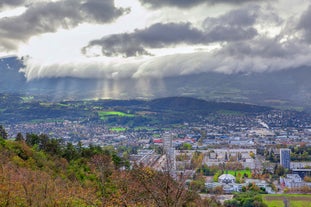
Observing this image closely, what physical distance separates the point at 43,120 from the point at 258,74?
114m

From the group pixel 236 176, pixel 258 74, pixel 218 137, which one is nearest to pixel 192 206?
pixel 236 176

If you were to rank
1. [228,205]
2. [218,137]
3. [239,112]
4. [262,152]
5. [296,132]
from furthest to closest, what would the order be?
[239,112] < [296,132] < [218,137] < [262,152] < [228,205]

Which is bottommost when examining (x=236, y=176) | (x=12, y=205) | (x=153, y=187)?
(x=236, y=176)

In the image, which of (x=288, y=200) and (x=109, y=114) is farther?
(x=109, y=114)

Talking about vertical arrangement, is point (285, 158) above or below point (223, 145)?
above

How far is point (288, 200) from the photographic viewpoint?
2795 centimetres

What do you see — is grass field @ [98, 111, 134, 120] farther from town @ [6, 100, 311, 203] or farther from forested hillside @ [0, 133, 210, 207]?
forested hillside @ [0, 133, 210, 207]

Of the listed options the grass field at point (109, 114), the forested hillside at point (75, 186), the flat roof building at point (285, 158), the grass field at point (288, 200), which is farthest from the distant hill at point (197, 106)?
the forested hillside at point (75, 186)

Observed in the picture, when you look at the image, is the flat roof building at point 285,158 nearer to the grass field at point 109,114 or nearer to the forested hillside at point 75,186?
the forested hillside at point 75,186

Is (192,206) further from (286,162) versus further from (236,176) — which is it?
(286,162)

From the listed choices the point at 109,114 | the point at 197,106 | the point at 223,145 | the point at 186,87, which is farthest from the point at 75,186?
the point at 186,87

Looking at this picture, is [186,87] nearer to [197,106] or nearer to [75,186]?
[197,106]

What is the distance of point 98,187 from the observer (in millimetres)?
15664

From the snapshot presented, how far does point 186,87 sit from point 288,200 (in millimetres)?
111212
